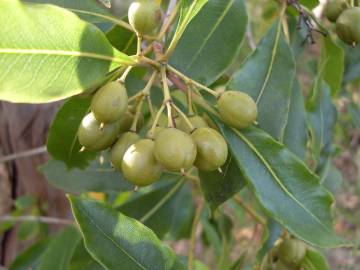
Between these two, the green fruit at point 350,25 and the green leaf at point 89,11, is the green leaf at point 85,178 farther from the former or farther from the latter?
the green fruit at point 350,25

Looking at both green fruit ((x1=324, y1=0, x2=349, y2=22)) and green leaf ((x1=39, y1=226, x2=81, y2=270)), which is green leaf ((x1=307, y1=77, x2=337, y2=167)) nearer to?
green fruit ((x1=324, y1=0, x2=349, y2=22))

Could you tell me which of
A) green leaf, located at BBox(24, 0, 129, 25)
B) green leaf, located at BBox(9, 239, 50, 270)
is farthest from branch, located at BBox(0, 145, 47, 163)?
green leaf, located at BBox(24, 0, 129, 25)

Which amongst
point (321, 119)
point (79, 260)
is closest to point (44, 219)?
point (79, 260)

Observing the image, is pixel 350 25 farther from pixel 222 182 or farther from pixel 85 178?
pixel 85 178

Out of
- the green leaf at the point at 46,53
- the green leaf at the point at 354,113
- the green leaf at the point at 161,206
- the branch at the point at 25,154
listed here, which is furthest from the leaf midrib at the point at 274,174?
the branch at the point at 25,154

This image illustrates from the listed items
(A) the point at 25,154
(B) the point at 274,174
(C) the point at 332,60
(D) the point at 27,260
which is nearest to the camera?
(B) the point at 274,174

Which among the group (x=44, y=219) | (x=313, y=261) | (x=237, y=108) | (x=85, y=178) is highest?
(x=237, y=108)
